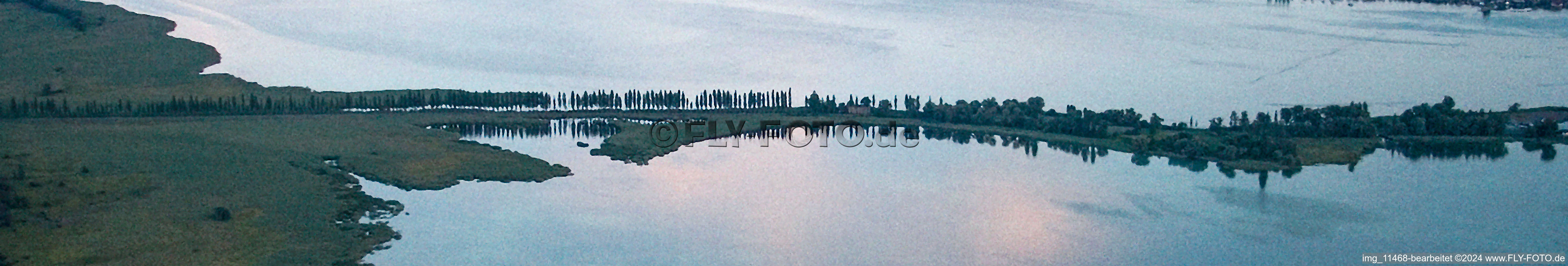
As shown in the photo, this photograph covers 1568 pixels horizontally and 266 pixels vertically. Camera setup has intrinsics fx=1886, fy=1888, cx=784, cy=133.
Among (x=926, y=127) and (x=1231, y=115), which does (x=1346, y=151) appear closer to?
(x=1231, y=115)

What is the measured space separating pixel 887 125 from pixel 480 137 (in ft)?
18.9

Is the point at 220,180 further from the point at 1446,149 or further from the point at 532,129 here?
the point at 1446,149

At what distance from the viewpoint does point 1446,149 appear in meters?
25.4

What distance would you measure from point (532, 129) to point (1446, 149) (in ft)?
41.2

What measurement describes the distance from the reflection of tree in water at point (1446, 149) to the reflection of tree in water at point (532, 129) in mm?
10738

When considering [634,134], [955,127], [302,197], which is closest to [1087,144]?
[955,127]

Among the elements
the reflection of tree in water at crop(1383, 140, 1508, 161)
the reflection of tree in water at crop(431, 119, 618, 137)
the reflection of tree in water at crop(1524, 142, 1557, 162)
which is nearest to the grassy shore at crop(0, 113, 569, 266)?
the reflection of tree in water at crop(431, 119, 618, 137)

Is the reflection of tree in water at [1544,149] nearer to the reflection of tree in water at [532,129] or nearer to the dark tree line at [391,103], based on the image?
the dark tree line at [391,103]

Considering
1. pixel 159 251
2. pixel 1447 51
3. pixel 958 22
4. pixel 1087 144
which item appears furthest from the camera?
pixel 958 22

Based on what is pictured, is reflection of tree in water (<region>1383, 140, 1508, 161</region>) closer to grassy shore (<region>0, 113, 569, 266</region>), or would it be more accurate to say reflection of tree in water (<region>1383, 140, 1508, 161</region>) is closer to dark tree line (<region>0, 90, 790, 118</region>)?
dark tree line (<region>0, 90, 790, 118</region>)

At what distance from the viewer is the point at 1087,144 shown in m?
25.5

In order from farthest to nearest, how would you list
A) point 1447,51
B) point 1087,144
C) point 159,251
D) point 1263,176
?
point 1447,51, point 1087,144, point 1263,176, point 159,251

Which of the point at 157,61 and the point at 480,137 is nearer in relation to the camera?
the point at 480,137

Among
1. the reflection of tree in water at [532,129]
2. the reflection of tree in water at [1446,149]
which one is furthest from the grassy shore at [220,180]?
the reflection of tree in water at [1446,149]
